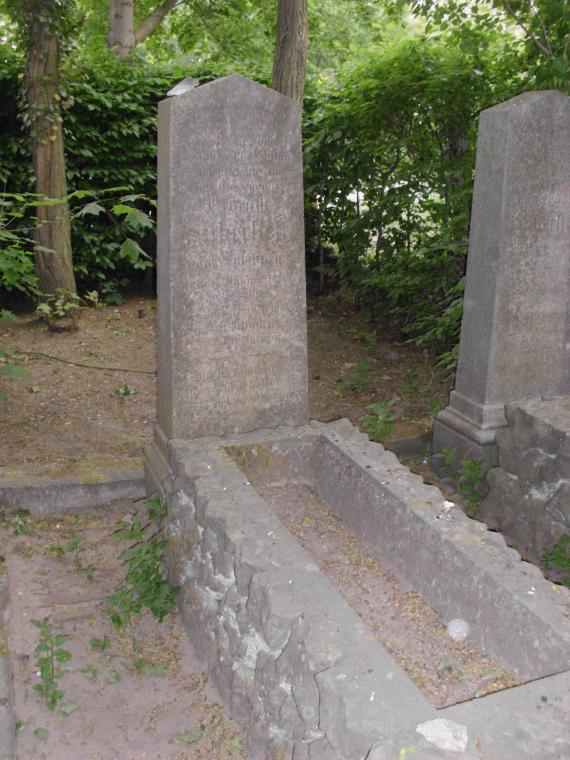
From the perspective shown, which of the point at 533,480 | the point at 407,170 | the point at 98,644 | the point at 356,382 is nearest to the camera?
the point at 98,644

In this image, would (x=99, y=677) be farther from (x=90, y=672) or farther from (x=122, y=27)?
(x=122, y=27)

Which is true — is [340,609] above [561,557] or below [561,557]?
above

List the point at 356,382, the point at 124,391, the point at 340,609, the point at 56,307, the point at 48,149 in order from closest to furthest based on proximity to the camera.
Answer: the point at 340,609
the point at 124,391
the point at 356,382
the point at 48,149
the point at 56,307

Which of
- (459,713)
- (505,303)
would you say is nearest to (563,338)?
(505,303)

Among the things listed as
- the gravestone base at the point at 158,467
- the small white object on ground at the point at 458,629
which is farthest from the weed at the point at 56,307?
the small white object on ground at the point at 458,629

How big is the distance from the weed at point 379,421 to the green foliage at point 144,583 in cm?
187

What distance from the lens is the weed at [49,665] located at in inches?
111

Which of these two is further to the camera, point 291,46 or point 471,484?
point 291,46

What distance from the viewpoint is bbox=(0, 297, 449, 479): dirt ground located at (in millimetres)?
4941

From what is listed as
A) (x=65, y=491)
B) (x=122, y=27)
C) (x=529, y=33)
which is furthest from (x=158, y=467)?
(x=122, y=27)

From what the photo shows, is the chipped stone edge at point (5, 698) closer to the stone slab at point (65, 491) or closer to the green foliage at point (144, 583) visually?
the green foliage at point (144, 583)

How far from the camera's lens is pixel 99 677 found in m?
3.02

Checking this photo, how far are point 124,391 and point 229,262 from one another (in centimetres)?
252

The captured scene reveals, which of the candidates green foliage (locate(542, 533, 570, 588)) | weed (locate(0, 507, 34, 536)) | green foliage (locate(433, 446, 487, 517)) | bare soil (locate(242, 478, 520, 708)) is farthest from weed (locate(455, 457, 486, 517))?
weed (locate(0, 507, 34, 536))
